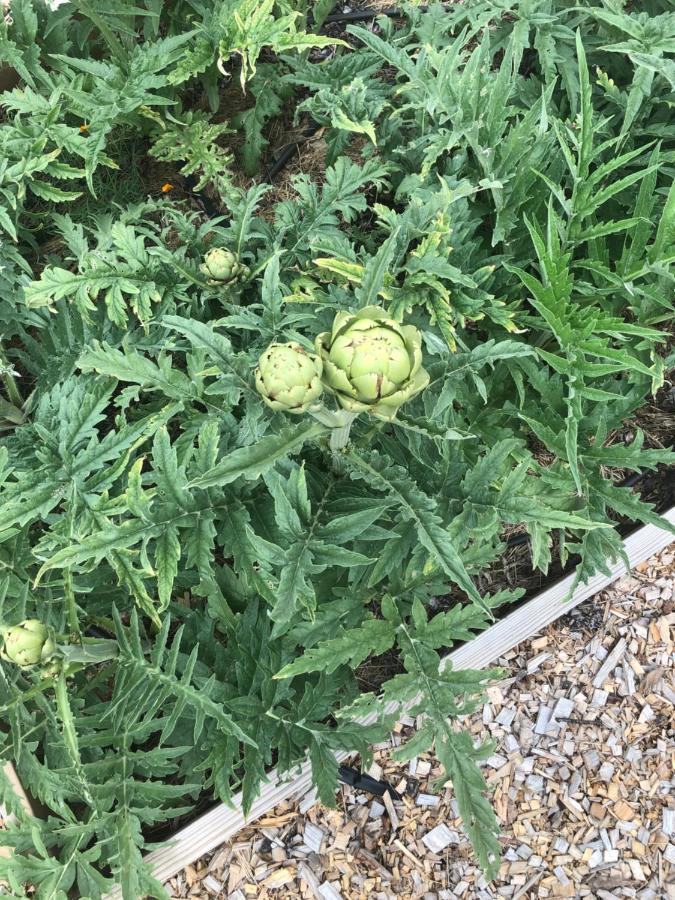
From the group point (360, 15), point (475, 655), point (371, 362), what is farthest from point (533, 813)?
point (360, 15)

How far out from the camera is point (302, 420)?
93 cm

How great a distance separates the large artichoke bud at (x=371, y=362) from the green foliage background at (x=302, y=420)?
94 millimetres

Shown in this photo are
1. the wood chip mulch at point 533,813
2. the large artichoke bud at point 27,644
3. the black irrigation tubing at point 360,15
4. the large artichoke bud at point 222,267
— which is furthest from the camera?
the black irrigation tubing at point 360,15

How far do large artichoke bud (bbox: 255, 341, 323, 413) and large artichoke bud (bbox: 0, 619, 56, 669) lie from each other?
1.52 feet

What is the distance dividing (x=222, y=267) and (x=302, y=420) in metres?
0.44

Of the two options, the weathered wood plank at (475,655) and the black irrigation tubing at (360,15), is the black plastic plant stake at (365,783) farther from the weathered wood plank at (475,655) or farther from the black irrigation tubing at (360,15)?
the black irrigation tubing at (360,15)

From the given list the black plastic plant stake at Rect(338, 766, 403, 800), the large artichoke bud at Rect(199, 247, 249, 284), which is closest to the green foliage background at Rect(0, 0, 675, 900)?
the large artichoke bud at Rect(199, 247, 249, 284)

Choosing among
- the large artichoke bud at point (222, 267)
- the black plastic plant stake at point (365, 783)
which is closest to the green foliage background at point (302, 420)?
the large artichoke bud at point (222, 267)

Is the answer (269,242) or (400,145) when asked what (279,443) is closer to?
(269,242)

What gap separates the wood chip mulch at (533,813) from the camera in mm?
1379

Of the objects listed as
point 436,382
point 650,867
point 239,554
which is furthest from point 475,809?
point 650,867

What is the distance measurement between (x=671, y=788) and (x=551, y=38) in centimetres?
143

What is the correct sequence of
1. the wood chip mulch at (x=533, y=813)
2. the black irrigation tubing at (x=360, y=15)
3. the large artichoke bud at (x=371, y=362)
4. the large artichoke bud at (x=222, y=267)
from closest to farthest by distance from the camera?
the large artichoke bud at (x=371, y=362) → the large artichoke bud at (x=222, y=267) → the wood chip mulch at (x=533, y=813) → the black irrigation tubing at (x=360, y=15)

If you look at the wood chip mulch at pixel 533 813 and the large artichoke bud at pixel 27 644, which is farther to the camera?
the wood chip mulch at pixel 533 813
